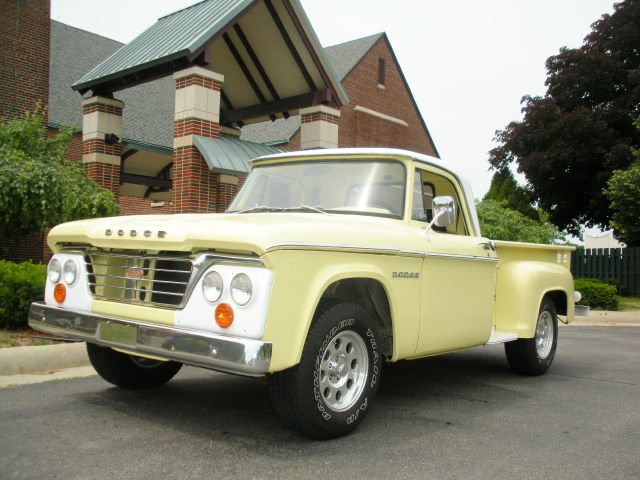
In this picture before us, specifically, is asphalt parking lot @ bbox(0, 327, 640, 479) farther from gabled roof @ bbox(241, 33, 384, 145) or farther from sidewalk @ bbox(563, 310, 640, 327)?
gabled roof @ bbox(241, 33, 384, 145)

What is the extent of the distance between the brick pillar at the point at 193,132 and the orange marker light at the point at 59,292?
7242 mm

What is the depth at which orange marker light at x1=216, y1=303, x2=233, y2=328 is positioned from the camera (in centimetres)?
373

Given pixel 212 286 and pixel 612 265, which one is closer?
pixel 212 286

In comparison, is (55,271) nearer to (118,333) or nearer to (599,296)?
(118,333)

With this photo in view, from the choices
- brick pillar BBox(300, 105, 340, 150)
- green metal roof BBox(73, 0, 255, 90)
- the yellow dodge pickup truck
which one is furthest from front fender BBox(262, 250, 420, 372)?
brick pillar BBox(300, 105, 340, 150)

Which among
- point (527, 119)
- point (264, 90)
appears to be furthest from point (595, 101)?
point (264, 90)

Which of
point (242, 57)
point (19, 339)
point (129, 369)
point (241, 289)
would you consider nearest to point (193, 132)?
point (242, 57)

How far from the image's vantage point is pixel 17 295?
25.1 ft

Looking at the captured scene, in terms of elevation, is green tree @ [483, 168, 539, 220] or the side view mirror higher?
green tree @ [483, 168, 539, 220]

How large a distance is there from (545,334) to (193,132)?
24.9 ft

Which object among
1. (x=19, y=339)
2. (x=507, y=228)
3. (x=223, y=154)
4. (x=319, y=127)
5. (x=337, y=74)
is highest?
(x=337, y=74)

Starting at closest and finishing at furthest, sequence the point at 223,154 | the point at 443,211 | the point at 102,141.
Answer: the point at 443,211
the point at 223,154
the point at 102,141

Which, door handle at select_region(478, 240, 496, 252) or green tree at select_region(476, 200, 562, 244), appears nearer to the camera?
door handle at select_region(478, 240, 496, 252)

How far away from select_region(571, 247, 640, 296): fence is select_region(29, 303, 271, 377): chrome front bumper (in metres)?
22.7
